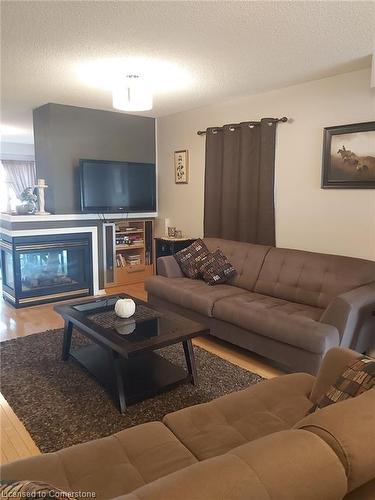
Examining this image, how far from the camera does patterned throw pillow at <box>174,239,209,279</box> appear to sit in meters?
4.07

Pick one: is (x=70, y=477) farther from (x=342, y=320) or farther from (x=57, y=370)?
(x=342, y=320)

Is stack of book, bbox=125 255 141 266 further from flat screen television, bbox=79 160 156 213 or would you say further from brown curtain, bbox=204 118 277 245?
brown curtain, bbox=204 118 277 245

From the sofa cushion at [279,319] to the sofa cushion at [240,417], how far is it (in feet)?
2.47

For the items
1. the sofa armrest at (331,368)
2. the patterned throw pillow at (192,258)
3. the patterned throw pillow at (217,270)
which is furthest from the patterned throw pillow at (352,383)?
the patterned throw pillow at (192,258)

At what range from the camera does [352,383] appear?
4.64 feet

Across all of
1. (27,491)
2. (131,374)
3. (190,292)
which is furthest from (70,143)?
(27,491)

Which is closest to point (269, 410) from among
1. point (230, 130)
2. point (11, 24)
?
point (11, 24)

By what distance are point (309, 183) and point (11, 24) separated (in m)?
2.80

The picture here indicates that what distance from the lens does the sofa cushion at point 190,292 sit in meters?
3.36

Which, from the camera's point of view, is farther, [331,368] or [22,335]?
[22,335]

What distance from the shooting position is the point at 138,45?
8.77 feet

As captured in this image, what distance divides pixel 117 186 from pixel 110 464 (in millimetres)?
4179

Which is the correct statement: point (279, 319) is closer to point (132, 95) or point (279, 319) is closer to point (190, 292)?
point (190, 292)

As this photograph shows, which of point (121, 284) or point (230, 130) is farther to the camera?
point (121, 284)
